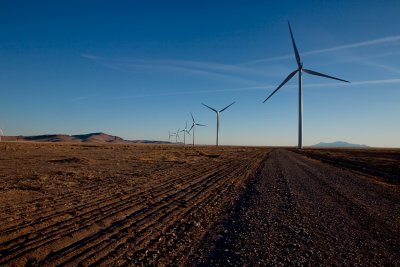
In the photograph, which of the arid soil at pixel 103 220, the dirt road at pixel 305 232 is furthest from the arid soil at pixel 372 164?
the arid soil at pixel 103 220

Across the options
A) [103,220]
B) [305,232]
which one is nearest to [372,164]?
[305,232]

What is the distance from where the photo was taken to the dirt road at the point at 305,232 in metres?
6.95

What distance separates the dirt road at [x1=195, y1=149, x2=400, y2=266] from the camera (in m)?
6.95

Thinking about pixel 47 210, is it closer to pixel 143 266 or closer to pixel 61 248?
pixel 61 248

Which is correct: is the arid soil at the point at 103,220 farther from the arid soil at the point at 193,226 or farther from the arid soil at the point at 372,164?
the arid soil at the point at 372,164

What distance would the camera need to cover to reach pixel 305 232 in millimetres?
8938

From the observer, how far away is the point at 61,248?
716 centimetres

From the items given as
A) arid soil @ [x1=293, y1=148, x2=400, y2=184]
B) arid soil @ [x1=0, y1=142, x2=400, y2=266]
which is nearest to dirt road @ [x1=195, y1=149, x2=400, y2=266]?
arid soil @ [x1=0, y1=142, x2=400, y2=266]

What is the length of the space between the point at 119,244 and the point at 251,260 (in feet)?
10.4

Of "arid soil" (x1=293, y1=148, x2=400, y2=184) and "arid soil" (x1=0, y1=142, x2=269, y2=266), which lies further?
"arid soil" (x1=293, y1=148, x2=400, y2=184)

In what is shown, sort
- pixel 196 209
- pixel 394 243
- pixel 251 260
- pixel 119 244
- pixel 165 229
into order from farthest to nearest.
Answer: pixel 196 209 < pixel 165 229 < pixel 394 243 < pixel 119 244 < pixel 251 260

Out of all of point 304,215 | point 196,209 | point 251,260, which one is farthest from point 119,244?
point 304,215

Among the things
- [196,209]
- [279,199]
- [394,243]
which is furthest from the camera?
[279,199]

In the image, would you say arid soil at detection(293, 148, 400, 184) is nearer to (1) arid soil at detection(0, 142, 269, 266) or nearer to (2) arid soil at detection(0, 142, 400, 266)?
(2) arid soil at detection(0, 142, 400, 266)
